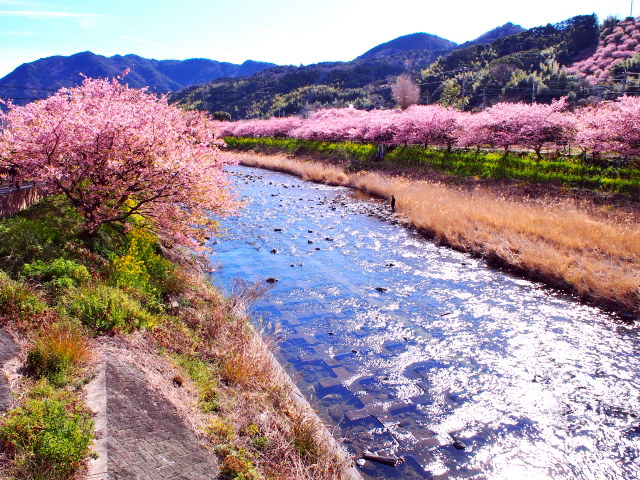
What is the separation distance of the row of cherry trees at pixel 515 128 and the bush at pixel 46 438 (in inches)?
1046

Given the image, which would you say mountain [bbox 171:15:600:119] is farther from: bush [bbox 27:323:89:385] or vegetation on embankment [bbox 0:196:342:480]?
bush [bbox 27:323:89:385]

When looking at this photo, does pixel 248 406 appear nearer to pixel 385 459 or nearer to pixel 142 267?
pixel 385 459

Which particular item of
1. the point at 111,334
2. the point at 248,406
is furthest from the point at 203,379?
the point at 111,334

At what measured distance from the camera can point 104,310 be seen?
7.53m

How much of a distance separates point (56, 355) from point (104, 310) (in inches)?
75.0

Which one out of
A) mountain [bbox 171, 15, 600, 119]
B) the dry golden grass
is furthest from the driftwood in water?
mountain [bbox 171, 15, 600, 119]

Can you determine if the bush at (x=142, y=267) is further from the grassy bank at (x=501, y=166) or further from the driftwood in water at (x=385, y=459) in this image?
the grassy bank at (x=501, y=166)

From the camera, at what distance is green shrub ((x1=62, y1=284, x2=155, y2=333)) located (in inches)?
285

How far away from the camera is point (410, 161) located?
39.2 meters

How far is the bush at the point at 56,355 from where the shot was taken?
5.55 m

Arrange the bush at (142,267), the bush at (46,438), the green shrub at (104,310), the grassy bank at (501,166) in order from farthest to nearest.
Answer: the grassy bank at (501,166) → the bush at (142,267) → the green shrub at (104,310) → the bush at (46,438)

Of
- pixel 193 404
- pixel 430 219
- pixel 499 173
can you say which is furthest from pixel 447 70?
pixel 193 404

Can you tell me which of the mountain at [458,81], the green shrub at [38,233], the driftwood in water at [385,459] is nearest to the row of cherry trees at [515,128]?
the mountain at [458,81]

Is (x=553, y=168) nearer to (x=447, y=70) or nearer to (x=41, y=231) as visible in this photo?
(x=41, y=231)
